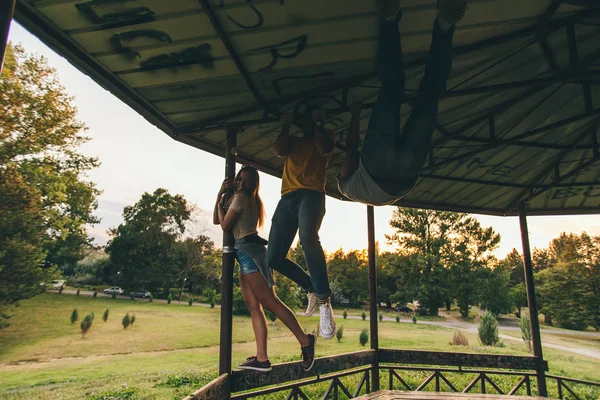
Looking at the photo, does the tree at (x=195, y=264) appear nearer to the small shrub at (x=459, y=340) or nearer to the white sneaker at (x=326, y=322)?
the small shrub at (x=459, y=340)

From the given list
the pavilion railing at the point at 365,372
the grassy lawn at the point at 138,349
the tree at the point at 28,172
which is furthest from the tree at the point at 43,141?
the pavilion railing at the point at 365,372

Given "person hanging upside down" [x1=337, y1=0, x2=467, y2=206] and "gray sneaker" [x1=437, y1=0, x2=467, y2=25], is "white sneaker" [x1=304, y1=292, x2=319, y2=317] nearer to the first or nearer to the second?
"person hanging upside down" [x1=337, y1=0, x2=467, y2=206]

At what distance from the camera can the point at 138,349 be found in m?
23.0

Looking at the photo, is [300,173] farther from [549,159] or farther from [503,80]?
[549,159]

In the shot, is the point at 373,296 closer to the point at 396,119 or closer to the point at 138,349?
the point at 396,119

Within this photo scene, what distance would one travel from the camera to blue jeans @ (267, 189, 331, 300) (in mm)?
3158

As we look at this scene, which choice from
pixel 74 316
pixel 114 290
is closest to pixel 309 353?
pixel 74 316

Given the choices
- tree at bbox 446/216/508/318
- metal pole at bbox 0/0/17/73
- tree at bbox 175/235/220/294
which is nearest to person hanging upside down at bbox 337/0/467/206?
metal pole at bbox 0/0/17/73

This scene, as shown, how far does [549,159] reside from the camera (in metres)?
6.14

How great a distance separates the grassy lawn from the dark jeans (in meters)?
17.1

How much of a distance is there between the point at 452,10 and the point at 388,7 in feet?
1.28

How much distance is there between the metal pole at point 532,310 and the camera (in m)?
5.93

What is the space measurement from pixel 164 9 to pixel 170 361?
22.6 metres

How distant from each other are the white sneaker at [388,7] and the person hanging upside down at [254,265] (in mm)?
2040
